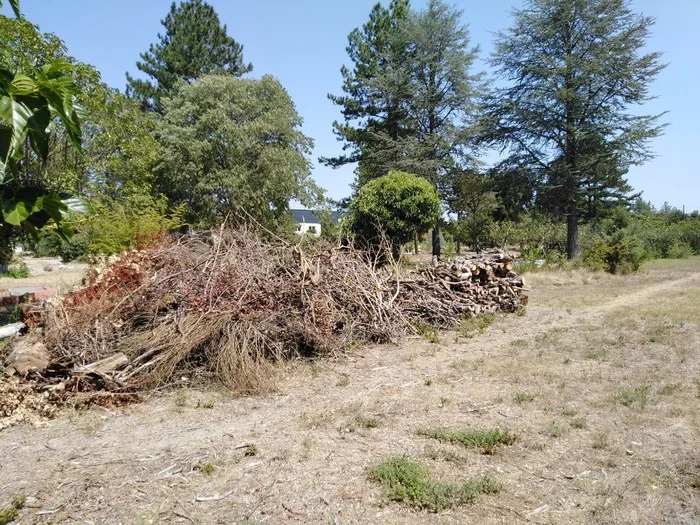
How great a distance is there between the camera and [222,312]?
18.0 feet

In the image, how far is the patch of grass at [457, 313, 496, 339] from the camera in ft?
25.1

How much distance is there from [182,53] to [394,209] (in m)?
21.3

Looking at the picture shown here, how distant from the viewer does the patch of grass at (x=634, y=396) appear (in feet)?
14.4

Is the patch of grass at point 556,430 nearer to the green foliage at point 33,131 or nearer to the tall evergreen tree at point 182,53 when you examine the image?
the green foliage at point 33,131

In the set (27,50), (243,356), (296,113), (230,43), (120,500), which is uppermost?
(230,43)

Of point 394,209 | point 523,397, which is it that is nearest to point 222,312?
point 523,397

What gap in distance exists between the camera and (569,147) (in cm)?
2030

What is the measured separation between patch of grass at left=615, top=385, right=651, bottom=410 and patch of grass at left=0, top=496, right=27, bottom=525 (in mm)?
4575

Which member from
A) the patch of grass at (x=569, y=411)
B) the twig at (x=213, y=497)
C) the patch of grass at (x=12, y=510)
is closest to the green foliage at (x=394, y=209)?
the patch of grass at (x=569, y=411)

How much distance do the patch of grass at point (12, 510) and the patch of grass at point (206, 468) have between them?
3.21 ft

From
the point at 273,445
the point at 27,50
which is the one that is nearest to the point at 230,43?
the point at 27,50

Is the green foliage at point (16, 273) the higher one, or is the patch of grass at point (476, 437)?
the green foliage at point (16, 273)

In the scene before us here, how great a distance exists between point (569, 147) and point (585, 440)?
751 inches

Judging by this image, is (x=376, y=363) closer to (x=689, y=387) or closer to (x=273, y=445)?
(x=273, y=445)
